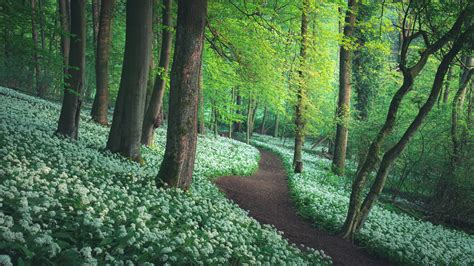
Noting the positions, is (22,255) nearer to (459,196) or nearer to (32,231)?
(32,231)

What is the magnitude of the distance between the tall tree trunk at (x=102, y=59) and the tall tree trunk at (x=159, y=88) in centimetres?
399

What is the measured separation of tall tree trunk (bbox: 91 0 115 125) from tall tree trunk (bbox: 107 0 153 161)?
6.98 metres

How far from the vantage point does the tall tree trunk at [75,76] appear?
11.6 metres

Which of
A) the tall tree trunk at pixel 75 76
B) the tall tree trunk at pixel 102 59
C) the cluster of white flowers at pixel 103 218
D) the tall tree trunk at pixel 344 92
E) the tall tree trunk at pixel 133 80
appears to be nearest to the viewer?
the cluster of white flowers at pixel 103 218

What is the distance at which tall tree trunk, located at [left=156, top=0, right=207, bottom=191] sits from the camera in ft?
27.6

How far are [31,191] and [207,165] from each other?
1096 centimetres

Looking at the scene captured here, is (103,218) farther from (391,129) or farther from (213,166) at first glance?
(213,166)

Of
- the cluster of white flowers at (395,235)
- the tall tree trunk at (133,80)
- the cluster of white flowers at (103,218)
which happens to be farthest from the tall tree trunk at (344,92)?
the tall tree trunk at (133,80)

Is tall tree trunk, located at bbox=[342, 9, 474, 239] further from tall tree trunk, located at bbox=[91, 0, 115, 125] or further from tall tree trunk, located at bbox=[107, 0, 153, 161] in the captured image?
tall tree trunk, located at bbox=[91, 0, 115, 125]

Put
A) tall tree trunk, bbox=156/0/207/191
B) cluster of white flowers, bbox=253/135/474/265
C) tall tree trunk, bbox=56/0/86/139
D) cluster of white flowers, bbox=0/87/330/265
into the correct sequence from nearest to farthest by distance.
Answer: cluster of white flowers, bbox=0/87/330/265
tall tree trunk, bbox=156/0/207/191
cluster of white flowers, bbox=253/135/474/265
tall tree trunk, bbox=56/0/86/139

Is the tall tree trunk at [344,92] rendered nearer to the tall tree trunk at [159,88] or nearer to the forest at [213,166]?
the forest at [213,166]

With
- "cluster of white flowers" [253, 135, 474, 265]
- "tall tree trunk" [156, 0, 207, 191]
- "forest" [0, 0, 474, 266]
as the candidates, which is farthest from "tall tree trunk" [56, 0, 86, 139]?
"cluster of white flowers" [253, 135, 474, 265]

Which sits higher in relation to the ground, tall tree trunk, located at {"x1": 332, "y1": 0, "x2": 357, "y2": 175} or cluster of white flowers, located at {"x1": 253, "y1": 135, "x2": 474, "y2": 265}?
tall tree trunk, located at {"x1": 332, "y1": 0, "x2": 357, "y2": 175}

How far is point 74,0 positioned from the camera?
11.5 metres
